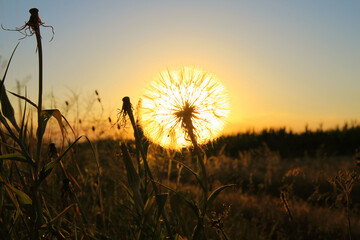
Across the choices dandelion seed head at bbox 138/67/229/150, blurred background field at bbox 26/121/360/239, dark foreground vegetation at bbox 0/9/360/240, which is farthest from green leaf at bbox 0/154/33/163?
dandelion seed head at bbox 138/67/229/150

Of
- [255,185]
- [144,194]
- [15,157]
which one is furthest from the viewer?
[255,185]

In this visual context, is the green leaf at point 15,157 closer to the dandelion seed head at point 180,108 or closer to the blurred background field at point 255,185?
the blurred background field at point 255,185

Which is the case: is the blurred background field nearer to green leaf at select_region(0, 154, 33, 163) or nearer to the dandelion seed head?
the dandelion seed head

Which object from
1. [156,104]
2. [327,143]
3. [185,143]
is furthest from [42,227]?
[327,143]

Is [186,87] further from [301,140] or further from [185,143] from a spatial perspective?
[301,140]

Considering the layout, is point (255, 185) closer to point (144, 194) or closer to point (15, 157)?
point (144, 194)

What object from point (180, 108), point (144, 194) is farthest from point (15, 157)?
point (180, 108)

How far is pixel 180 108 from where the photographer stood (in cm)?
172

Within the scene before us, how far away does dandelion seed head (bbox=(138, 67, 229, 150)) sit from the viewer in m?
1.72

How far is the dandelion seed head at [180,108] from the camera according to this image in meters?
1.72

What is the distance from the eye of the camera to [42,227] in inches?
48.8

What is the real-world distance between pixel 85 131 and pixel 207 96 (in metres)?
2.77

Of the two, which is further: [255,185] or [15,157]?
[255,185]

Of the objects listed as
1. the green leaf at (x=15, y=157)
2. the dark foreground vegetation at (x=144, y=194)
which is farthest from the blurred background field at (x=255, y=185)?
the green leaf at (x=15, y=157)
